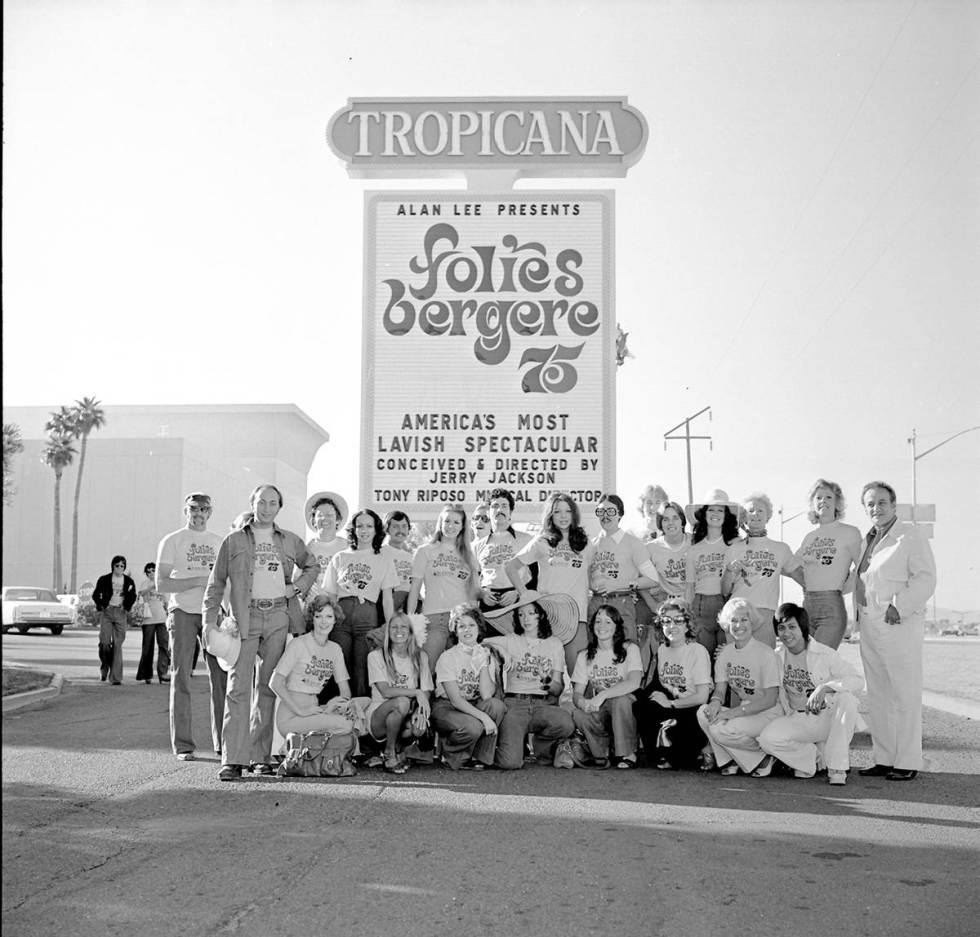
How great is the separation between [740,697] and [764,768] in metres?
0.53

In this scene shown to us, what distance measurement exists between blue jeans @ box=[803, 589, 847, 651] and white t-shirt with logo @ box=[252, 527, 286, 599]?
3800 millimetres

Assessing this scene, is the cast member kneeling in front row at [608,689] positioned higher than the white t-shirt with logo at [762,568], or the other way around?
the white t-shirt with logo at [762,568]

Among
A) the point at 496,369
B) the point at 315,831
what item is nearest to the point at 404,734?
the point at 315,831

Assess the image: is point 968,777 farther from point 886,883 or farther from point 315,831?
point 315,831

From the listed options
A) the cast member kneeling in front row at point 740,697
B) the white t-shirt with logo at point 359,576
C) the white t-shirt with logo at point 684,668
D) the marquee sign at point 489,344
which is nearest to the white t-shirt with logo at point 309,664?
the white t-shirt with logo at point 359,576

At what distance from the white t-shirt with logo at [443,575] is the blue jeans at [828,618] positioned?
8.29 ft

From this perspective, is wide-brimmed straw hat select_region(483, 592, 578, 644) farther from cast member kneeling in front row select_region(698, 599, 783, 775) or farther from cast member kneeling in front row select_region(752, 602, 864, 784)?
cast member kneeling in front row select_region(752, 602, 864, 784)

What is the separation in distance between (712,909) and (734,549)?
458 cm

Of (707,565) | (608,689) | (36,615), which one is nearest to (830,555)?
(707,565)

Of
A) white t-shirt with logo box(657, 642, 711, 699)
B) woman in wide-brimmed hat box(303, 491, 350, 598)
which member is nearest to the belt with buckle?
woman in wide-brimmed hat box(303, 491, 350, 598)

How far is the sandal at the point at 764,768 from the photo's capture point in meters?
7.52

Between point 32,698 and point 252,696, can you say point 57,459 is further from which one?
point 252,696

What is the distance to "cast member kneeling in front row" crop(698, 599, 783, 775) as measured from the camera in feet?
24.7

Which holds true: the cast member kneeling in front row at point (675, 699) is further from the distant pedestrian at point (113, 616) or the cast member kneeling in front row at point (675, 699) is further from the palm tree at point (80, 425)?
the palm tree at point (80, 425)
